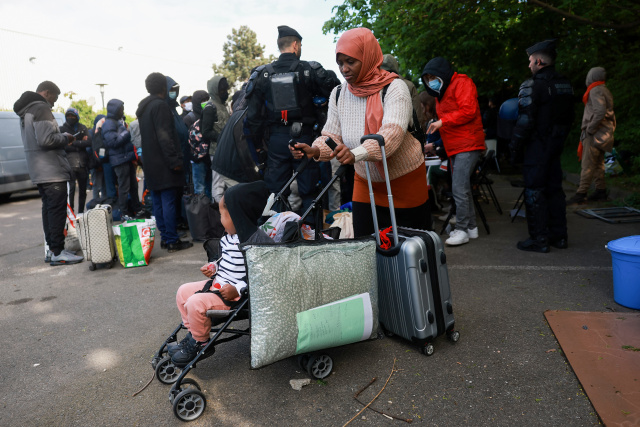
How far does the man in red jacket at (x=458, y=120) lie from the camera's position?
17.9 ft

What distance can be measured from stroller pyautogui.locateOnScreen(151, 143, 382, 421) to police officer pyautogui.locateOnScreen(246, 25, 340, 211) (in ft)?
7.72

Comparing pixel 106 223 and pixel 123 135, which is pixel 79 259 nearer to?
pixel 106 223

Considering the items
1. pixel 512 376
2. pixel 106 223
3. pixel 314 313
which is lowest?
pixel 512 376

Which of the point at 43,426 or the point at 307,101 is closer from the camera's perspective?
the point at 43,426

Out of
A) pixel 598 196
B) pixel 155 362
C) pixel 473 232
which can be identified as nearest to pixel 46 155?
pixel 155 362

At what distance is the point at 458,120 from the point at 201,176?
4218mm

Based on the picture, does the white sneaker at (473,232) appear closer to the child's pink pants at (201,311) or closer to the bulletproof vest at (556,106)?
the bulletproof vest at (556,106)

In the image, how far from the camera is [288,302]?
2.63 meters

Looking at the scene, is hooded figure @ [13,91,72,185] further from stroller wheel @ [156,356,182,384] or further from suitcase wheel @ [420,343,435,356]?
suitcase wheel @ [420,343,435,356]

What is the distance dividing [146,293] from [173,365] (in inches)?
78.6

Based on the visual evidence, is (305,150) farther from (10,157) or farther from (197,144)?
(10,157)

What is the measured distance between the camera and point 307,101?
17.1ft

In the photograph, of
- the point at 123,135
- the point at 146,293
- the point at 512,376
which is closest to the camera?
the point at 512,376

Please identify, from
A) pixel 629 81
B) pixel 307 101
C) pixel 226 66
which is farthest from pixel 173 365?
pixel 226 66
